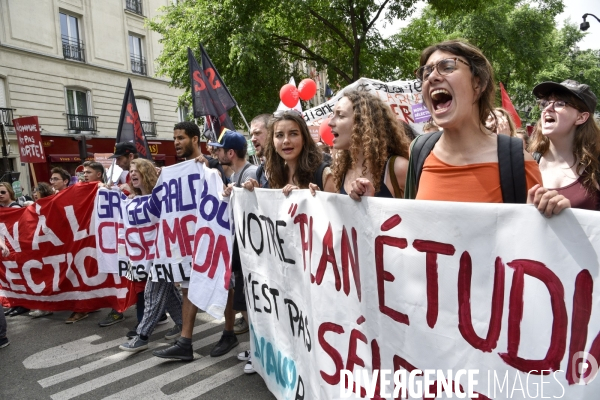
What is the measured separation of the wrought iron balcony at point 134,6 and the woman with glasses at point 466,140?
78.7ft

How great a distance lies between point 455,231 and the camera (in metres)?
1.61

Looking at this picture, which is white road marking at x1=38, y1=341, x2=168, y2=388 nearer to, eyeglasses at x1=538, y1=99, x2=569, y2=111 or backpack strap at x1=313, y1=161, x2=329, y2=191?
backpack strap at x1=313, y1=161, x2=329, y2=191

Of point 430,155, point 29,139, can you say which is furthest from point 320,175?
point 29,139

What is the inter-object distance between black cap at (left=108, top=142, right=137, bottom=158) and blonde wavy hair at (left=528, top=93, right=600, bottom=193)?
470 cm

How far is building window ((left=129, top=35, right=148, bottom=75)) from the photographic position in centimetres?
2283

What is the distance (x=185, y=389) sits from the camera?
3.36m

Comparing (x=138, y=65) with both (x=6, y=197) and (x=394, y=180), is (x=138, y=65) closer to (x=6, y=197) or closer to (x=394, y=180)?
(x=6, y=197)

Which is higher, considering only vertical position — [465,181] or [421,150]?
[421,150]

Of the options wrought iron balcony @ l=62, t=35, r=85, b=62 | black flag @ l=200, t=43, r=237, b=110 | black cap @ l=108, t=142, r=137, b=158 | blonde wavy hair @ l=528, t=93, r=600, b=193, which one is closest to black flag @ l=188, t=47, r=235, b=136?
black flag @ l=200, t=43, r=237, b=110

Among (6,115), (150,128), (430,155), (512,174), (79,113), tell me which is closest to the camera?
(512,174)

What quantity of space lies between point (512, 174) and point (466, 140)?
0.23m

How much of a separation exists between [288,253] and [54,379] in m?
2.46

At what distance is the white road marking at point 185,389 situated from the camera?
129 inches

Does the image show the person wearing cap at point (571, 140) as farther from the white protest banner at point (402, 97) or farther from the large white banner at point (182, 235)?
the white protest banner at point (402, 97)
